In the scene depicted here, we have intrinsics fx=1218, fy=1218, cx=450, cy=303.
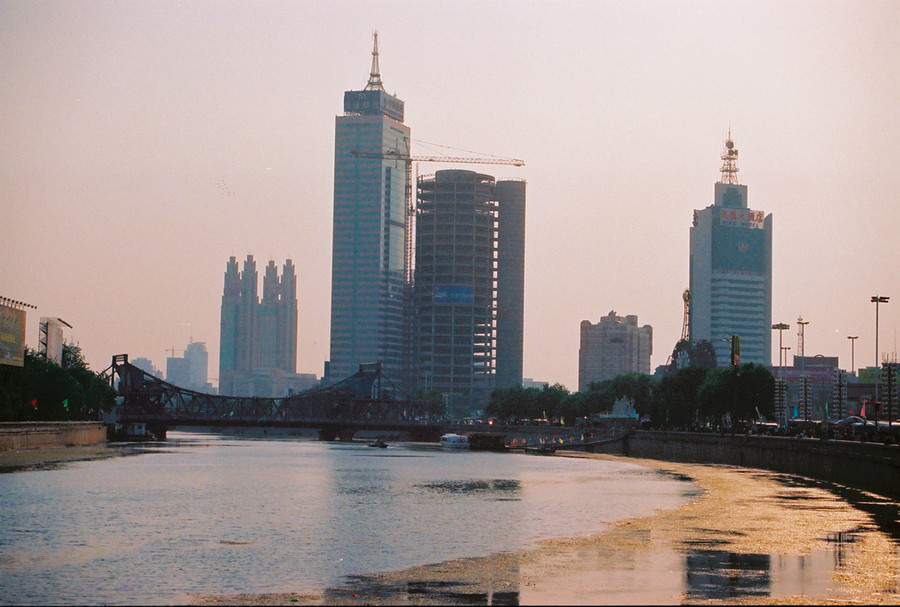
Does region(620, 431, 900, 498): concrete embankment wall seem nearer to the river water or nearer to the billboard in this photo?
the river water

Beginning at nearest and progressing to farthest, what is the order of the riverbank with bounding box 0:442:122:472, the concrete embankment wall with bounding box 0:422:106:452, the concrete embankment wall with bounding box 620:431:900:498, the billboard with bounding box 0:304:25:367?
the concrete embankment wall with bounding box 620:431:900:498
the riverbank with bounding box 0:442:122:472
the concrete embankment wall with bounding box 0:422:106:452
the billboard with bounding box 0:304:25:367

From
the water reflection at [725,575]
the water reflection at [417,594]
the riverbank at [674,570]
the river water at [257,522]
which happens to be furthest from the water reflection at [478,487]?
the water reflection at [417,594]

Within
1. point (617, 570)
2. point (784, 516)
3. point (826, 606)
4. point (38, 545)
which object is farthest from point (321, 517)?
point (826, 606)

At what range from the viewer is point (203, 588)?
46406 millimetres

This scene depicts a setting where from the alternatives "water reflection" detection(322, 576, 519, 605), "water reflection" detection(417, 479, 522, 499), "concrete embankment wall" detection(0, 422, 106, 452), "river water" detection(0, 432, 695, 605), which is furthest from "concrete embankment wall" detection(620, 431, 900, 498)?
"concrete embankment wall" detection(0, 422, 106, 452)

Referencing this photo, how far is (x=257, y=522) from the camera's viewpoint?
75.6m

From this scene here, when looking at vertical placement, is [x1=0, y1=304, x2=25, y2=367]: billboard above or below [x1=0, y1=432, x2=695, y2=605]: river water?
above

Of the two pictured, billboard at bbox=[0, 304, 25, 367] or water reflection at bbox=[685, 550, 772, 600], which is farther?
billboard at bbox=[0, 304, 25, 367]

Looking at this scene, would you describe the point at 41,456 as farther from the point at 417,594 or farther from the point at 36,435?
the point at 417,594

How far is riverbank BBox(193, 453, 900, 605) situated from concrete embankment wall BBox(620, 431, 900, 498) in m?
19.2

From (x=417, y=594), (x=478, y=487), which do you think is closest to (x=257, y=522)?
(x=417, y=594)

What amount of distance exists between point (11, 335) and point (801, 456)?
102m

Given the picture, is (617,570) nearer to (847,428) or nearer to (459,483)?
(459,483)

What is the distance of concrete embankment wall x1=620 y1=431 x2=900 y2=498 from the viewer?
9469cm
